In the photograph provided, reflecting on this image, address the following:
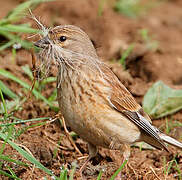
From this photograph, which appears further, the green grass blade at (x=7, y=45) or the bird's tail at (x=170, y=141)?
the green grass blade at (x=7, y=45)

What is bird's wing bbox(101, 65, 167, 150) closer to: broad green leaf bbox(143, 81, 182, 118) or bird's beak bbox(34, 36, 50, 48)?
bird's beak bbox(34, 36, 50, 48)

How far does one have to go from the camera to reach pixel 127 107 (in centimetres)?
519

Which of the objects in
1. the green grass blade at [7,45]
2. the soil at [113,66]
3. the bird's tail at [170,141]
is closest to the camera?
the soil at [113,66]

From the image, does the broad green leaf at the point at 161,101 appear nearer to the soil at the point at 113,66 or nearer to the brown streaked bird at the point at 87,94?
the soil at the point at 113,66

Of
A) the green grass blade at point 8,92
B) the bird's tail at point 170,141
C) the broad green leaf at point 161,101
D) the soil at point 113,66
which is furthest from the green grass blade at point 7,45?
the bird's tail at point 170,141

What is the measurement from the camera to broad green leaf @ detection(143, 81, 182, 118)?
21.4 feet

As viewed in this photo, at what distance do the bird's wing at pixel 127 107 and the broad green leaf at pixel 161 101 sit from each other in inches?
47.7

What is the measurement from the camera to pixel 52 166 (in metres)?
5.19

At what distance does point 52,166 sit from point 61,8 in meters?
5.03

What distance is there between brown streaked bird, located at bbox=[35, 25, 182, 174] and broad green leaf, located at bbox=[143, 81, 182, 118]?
54.1 inches

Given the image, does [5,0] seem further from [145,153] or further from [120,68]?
[145,153]

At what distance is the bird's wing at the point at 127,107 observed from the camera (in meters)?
5.02

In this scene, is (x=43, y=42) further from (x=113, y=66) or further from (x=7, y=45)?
(x=113, y=66)

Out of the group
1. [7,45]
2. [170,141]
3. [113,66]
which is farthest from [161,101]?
[7,45]
